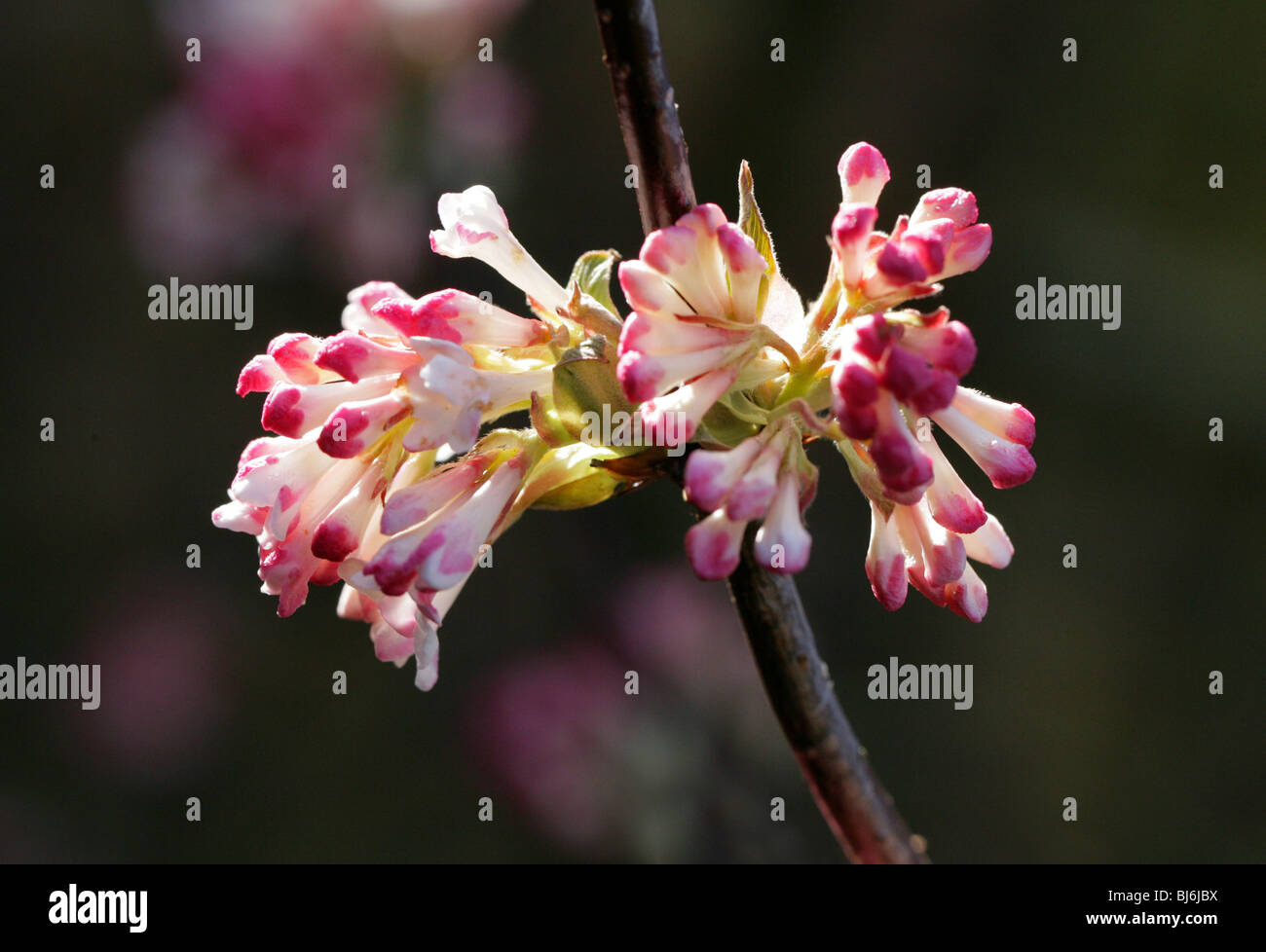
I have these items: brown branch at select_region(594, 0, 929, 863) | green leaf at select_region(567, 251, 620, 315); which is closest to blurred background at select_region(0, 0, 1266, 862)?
brown branch at select_region(594, 0, 929, 863)

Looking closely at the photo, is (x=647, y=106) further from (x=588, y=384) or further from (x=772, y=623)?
(x=772, y=623)

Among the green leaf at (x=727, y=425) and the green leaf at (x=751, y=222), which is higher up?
the green leaf at (x=751, y=222)

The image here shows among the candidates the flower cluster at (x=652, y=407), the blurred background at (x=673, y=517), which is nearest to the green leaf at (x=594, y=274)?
the flower cluster at (x=652, y=407)

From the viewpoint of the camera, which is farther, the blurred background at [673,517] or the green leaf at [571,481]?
the blurred background at [673,517]

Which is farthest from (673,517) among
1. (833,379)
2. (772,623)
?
(833,379)

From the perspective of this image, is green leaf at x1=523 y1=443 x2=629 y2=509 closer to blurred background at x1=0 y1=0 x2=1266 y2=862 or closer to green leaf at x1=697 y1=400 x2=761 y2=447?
green leaf at x1=697 y1=400 x2=761 y2=447

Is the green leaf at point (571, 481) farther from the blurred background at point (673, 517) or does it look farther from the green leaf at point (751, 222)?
the blurred background at point (673, 517)
